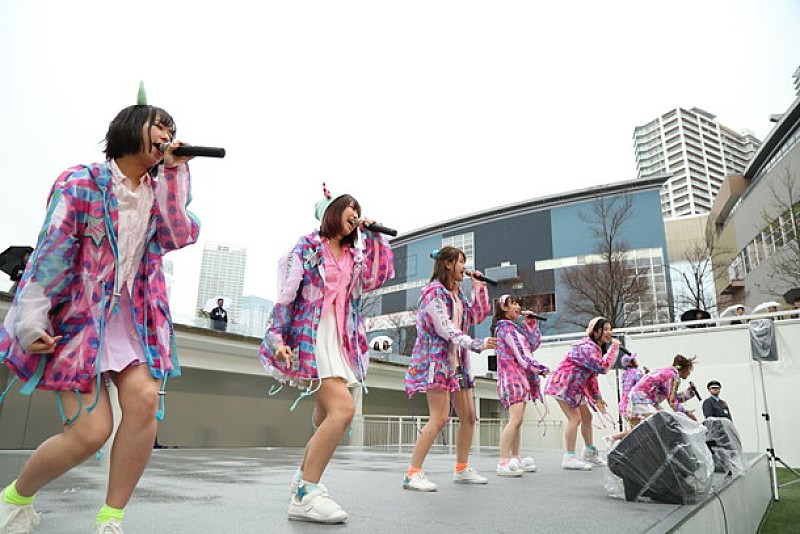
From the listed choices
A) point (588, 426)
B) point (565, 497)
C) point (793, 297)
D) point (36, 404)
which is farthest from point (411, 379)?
point (793, 297)

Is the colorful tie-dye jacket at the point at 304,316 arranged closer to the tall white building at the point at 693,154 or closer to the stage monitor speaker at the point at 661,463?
the stage monitor speaker at the point at 661,463

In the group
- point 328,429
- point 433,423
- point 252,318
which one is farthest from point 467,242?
point 328,429

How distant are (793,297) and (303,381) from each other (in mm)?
16438

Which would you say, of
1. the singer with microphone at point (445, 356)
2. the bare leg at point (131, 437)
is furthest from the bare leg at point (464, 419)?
the bare leg at point (131, 437)

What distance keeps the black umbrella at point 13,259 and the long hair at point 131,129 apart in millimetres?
5922

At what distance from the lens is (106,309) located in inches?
73.9

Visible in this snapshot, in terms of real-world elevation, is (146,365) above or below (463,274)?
below

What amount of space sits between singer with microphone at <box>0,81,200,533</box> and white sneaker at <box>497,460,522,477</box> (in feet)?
11.6

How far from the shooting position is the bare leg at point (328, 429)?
239 cm

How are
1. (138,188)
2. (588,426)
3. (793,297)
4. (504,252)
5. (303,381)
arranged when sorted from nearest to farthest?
(138,188) → (303,381) → (588,426) → (793,297) → (504,252)

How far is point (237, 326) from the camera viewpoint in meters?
12.8

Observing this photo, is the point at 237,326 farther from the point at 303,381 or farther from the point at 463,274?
the point at 303,381

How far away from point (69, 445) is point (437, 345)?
2626mm

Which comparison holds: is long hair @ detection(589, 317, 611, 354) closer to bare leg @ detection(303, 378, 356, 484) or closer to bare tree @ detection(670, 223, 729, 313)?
bare leg @ detection(303, 378, 356, 484)
